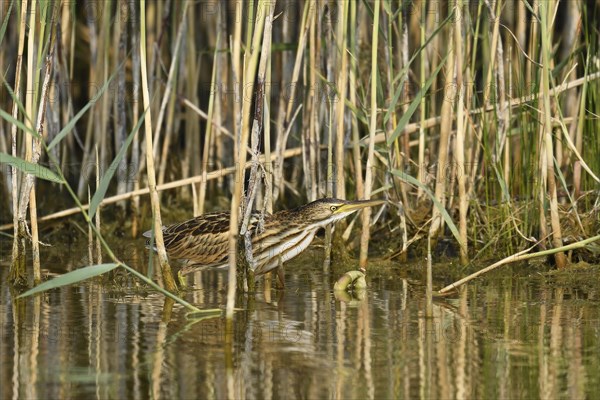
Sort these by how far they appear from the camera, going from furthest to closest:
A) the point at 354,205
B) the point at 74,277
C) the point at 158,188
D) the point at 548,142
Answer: the point at 158,188, the point at 354,205, the point at 548,142, the point at 74,277

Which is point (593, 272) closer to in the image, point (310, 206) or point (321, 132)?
point (310, 206)

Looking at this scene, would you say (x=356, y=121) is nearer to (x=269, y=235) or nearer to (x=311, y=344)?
(x=269, y=235)

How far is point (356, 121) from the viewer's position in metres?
8.64

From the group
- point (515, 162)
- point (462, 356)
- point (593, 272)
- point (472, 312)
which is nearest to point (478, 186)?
point (515, 162)

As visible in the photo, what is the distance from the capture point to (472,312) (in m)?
6.68

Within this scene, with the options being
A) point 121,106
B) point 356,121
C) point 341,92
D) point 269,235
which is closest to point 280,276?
point 269,235

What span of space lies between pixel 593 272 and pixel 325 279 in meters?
1.85

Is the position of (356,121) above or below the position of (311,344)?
above

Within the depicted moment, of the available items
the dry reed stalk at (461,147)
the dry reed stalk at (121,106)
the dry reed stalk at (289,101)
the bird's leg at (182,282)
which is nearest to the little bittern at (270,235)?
the bird's leg at (182,282)

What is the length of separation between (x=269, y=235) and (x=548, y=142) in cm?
196

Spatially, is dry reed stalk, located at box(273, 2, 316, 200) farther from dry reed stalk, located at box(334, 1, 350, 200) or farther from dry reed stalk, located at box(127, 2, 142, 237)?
dry reed stalk, located at box(127, 2, 142, 237)

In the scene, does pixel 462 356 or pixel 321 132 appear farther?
pixel 321 132

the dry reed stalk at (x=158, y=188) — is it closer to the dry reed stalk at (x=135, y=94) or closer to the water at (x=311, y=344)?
the dry reed stalk at (x=135, y=94)

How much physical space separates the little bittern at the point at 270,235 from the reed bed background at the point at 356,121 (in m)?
0.26
